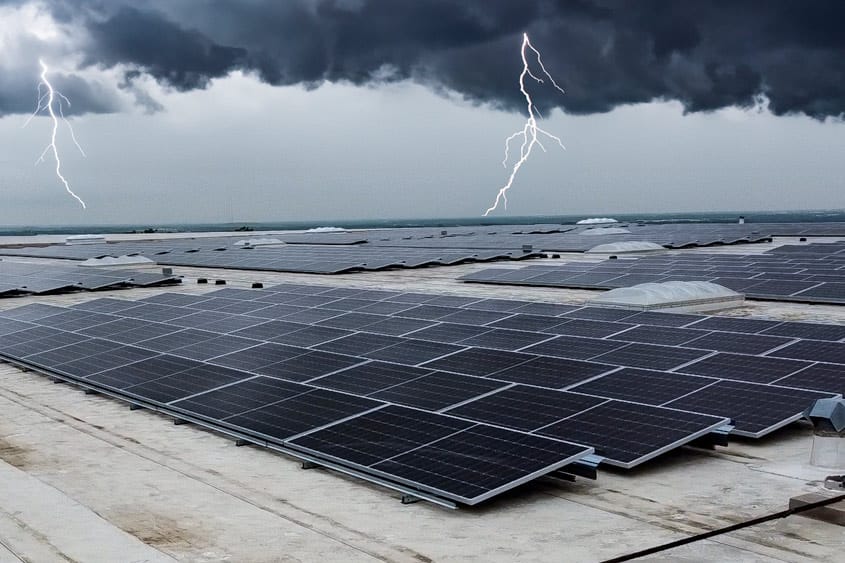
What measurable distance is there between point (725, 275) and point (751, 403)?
24.6 metres

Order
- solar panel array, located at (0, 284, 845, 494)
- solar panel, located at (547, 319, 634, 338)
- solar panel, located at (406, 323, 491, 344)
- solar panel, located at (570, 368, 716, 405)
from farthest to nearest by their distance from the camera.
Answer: solar panel, located at (406, 323, 491, 344)
solar panel, located at (547, 319, 634, 338)
solar panel, located at (570, 368, 716, 405)
solar panel array, located at (0, 284, 845, 494)

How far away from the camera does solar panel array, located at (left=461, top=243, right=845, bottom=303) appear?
32.1m

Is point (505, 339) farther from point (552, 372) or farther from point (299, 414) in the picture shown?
point (299, 414)

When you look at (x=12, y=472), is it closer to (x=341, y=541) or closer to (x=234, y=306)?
(x=341, y=541)

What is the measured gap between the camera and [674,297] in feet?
94.7

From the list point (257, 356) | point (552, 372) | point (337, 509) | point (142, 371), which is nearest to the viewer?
point (337, 509)

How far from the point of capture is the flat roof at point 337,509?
9797mm

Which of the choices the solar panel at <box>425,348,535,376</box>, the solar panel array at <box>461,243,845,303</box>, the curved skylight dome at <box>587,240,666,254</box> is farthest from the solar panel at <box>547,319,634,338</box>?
the curved skylight dome at <box>587,240,666,254</box>

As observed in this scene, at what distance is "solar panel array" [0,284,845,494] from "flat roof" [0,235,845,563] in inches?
17.8

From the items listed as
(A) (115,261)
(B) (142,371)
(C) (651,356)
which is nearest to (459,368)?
(C) (651,356)

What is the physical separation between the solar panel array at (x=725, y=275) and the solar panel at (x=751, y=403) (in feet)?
56.3

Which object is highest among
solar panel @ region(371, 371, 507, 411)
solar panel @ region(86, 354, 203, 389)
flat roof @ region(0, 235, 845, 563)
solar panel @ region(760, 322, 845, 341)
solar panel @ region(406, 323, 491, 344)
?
solar panel @ region(760, 322, 845, 341)

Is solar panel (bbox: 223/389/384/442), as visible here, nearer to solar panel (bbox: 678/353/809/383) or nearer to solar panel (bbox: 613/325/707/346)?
solar panel (bbox: 678/353/809/383)

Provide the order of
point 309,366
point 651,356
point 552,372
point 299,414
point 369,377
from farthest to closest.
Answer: point 309,366 < point 651,356 < point 369,377 < point 552,372 < point 299,414
